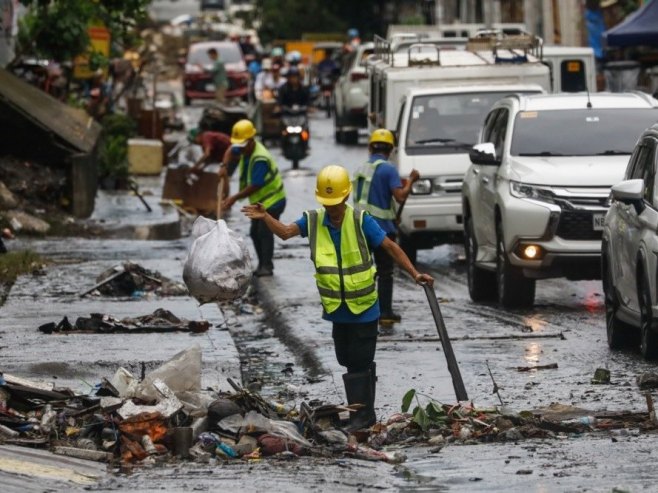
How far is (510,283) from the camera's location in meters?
16.1

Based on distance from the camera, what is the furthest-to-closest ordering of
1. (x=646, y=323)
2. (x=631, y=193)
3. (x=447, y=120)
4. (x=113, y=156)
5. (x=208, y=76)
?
(x=208, y=76)
(x=113, y=156)
(x=447, y=120)
(x=646, y=323)
(x=631, y=193)

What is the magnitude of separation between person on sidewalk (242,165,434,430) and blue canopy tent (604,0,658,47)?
15923 millimetres

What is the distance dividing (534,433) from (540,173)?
19.9 ft

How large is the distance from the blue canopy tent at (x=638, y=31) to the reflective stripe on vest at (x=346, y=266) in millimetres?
15948

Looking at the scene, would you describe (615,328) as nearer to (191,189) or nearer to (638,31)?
(638,31)

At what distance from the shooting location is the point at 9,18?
2805 cm

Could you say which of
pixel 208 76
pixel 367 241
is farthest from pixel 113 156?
pixel 208 76

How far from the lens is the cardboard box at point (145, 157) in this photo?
3144 centimetres

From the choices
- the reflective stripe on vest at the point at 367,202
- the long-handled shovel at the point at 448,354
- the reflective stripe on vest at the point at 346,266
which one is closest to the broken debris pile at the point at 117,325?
the reflective stripe on vest at the point at 367,202

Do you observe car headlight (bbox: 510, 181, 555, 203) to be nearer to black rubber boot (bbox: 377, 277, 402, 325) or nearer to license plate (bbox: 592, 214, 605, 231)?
license plate (bbox: 592, 214, 605, 231)

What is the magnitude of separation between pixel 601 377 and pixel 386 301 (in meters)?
3.58

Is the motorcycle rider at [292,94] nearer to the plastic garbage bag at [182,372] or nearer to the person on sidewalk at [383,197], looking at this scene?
the person on sidewalk at [383,197]

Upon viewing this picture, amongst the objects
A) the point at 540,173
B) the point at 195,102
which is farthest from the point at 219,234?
the point at 195,102

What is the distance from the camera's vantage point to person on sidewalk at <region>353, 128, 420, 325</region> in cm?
1498
